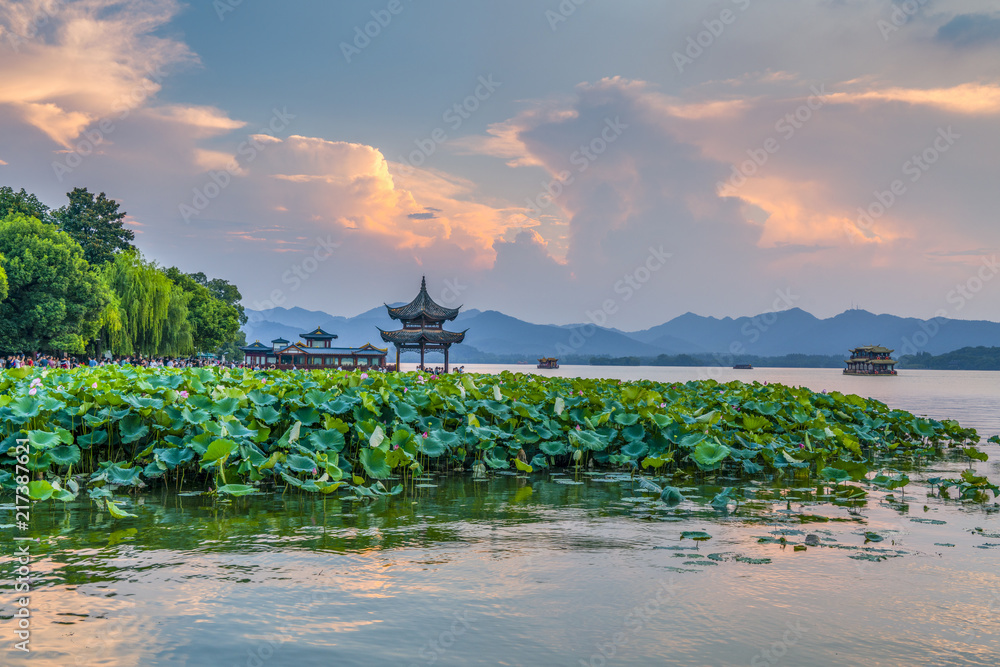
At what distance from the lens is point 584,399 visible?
1051 cm

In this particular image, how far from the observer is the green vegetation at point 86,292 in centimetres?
3478

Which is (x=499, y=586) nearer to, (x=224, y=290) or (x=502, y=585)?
(x=502, y=585)

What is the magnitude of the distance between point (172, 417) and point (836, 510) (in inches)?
257

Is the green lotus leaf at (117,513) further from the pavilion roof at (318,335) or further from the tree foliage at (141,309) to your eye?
the pavilion roof at (318,335)

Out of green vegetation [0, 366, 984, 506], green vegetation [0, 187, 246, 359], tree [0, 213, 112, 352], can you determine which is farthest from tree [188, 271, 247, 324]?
green vegetation [0, 366, 984, 506]

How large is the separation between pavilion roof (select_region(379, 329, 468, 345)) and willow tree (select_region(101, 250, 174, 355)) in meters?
14.9

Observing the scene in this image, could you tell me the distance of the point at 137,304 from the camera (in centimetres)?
4512

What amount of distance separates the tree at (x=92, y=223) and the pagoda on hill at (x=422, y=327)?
2111cm

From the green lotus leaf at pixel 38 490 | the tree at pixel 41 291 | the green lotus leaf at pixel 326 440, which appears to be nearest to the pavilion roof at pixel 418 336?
the tree at pixel 41 291

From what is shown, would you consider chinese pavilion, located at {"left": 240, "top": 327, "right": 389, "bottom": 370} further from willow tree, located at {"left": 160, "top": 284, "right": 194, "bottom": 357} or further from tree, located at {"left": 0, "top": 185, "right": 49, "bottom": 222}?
tree, located at {"left": 0, "top": 185, "right": 49, "bottom": 222}

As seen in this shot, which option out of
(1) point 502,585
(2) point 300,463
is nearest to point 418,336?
(2) point 300,463

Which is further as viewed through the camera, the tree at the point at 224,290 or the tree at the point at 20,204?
the tree at the point at 224,290

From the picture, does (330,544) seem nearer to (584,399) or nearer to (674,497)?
(674,497)

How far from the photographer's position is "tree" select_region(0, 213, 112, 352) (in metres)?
34.5
